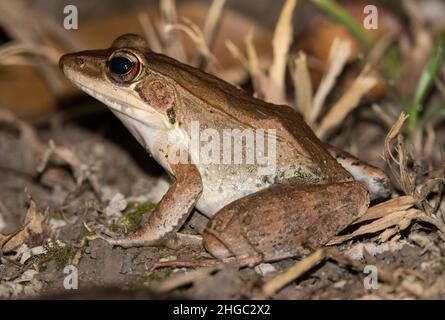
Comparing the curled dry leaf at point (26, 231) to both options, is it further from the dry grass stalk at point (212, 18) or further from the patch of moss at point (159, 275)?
the dry grass stalk at point (212, 18)

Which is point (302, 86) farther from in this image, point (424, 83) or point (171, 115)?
point (171, 115)

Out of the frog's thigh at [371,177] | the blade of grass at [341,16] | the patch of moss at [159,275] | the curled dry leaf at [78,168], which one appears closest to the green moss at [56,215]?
the curled dry leaf at [78,168]

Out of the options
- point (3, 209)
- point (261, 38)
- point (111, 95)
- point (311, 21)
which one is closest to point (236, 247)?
point (111, 95)

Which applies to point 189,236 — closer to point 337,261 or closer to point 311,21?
point 337,261

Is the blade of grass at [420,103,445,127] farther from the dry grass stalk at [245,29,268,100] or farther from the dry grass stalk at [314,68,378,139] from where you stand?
the dry grass stalk at [245,29,268,100]

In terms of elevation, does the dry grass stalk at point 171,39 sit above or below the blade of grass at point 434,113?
above

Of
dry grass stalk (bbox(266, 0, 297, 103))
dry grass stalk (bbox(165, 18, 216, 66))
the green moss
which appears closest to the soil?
the green moss

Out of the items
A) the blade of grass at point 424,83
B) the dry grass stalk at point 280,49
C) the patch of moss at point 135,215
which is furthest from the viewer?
the dry grass stalk at point 280,49
